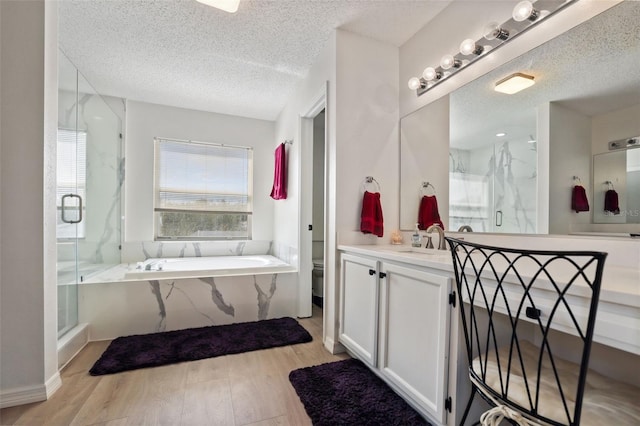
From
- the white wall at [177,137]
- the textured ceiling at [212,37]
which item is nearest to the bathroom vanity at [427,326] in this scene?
the textured ceiling at [212,37]

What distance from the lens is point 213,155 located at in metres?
3.84

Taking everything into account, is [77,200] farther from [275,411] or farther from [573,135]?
[573,135]

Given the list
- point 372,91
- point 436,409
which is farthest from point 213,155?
point 436,409

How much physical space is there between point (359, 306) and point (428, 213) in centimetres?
89

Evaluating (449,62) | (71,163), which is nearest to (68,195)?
(71,163)

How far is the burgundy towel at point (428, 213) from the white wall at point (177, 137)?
246 centimetres

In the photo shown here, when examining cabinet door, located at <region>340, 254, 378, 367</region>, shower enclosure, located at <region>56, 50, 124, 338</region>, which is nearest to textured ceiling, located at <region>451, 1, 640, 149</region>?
cabinet door, located at <region>340, 254, 378, 367</region>

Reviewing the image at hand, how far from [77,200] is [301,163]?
6.57 ft

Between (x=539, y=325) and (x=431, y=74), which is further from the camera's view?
(x=431, y=74)

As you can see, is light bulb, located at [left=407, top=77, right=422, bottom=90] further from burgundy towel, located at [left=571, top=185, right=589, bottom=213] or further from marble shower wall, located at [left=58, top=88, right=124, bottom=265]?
marble shower wall, located at [left=58, top=88, right=124, bottom=265]

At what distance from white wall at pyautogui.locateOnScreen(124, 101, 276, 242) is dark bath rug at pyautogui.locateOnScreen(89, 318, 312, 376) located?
1603mm

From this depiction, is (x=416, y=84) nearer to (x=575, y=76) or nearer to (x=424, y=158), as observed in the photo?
(x=424, y=158)

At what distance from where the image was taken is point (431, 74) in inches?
76.9

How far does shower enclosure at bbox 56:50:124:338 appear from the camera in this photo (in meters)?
2.09
